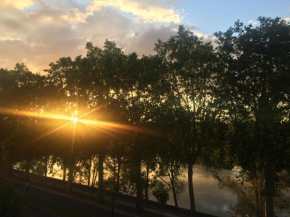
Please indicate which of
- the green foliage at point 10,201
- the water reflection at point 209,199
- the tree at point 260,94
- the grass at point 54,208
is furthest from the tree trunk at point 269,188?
the water reflection at point 209,199

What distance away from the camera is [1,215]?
60.7ft

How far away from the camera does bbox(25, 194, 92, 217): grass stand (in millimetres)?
28016

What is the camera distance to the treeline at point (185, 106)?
22.7 m

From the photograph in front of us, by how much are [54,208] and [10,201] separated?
39.8 feet

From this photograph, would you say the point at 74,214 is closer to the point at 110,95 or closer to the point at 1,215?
the point at 1,215

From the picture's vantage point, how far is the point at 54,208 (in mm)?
29859

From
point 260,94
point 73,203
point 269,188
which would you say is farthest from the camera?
point 73,203

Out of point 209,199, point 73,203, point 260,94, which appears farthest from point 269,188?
point 209,199

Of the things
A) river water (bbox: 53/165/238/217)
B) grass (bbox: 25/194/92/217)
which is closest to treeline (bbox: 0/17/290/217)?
grass (bbox: 25/194/92/217)

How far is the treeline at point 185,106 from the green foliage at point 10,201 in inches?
465

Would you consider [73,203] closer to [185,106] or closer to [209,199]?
[185,106]

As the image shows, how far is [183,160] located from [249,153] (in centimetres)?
800

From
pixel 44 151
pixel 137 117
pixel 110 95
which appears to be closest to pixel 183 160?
pixel 137 117

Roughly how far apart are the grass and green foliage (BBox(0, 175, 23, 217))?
932cm
